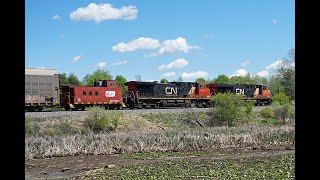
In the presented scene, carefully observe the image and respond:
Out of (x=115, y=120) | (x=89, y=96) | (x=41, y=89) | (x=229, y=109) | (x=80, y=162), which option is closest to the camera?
(x=80, y=162)

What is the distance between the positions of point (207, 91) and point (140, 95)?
845 cm

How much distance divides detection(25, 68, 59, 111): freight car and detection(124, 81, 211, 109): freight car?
7260 millimetres

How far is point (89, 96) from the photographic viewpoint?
3341 cm

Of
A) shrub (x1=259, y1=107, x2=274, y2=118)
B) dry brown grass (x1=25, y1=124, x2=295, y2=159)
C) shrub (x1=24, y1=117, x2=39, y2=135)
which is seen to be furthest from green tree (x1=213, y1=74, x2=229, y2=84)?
shrub (x1=24, y1=117, x2=39, y2=135)

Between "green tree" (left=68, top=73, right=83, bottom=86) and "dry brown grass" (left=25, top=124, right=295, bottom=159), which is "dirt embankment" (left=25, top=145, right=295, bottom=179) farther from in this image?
"green tree" (left=68, top=73, right=83, bottom=86)

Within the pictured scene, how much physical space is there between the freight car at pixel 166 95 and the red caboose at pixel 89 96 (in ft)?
6.74

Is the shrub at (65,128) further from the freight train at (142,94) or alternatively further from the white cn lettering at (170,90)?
the white cn lettering at (170,90)

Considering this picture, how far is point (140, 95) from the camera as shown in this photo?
3672 centimetres

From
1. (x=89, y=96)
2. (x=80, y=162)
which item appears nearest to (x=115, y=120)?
(x=89, y=96)

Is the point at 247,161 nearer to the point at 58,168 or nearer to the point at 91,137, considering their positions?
the point at 58,168

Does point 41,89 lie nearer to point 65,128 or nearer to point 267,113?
point 65,128

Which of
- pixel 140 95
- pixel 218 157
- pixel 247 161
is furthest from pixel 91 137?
pixel 140 95

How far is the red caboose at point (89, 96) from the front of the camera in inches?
1293

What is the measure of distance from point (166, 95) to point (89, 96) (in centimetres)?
851
